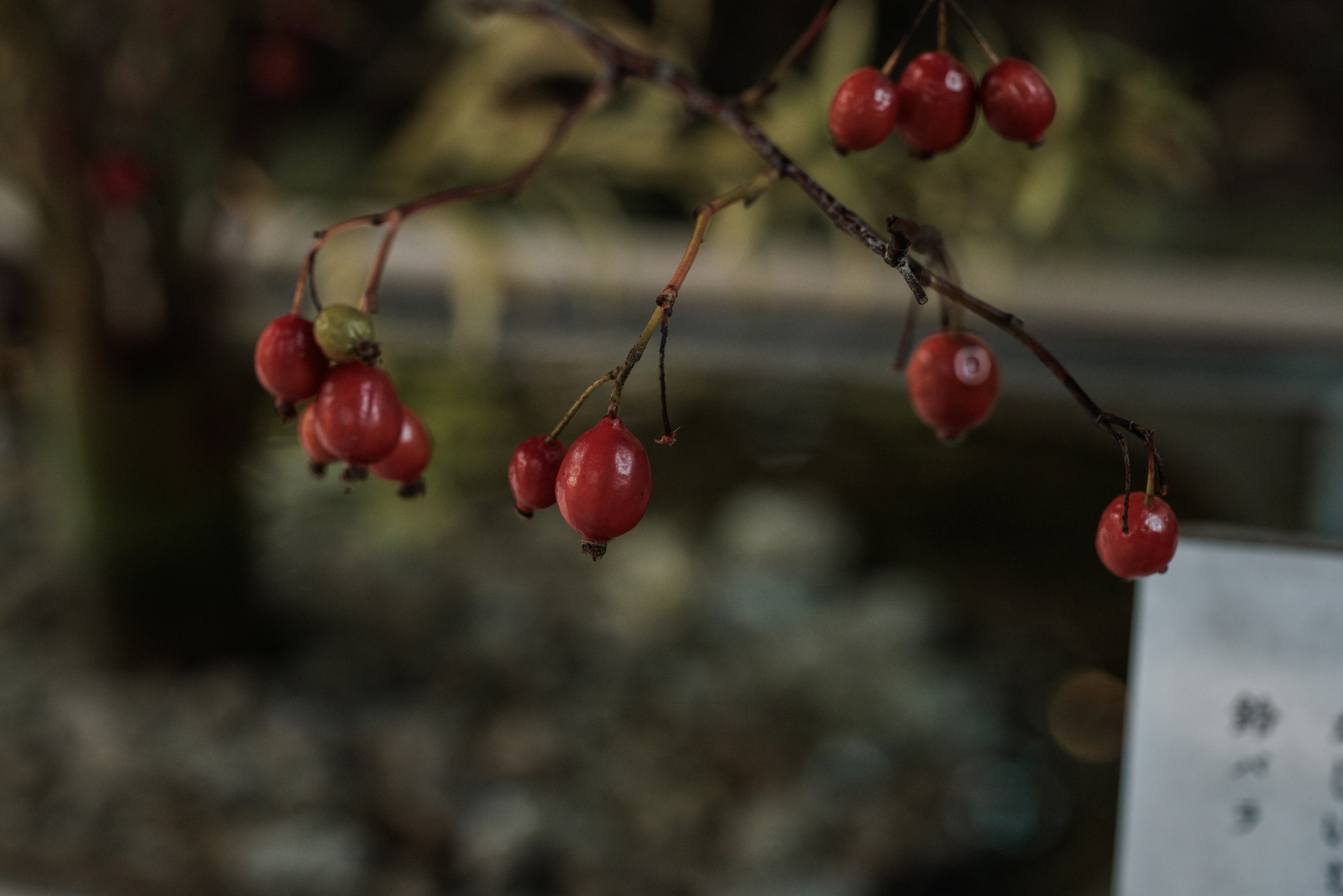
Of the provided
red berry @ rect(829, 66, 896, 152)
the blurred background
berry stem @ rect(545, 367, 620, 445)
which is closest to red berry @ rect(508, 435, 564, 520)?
berry stem @ rect(545, 367, 620, 445)

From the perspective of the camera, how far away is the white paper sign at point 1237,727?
361 millimetres

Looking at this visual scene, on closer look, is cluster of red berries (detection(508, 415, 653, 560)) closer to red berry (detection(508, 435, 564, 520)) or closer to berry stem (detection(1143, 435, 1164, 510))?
red berry (detection(508, 435, 564, 520))

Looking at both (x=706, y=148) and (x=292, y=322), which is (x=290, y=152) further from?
(x=292, y=322)

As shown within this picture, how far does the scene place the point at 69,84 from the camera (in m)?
0.73

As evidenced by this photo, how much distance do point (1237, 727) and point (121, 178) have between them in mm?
790

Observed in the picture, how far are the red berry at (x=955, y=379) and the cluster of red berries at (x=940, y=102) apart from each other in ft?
0.21

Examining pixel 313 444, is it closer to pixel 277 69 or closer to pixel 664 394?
pixel 664 394

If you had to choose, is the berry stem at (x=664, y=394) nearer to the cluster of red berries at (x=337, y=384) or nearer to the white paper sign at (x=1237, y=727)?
the cluster of red berries at (x=337, y=384)

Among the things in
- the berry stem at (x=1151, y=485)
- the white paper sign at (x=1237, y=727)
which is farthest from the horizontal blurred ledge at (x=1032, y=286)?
the berry stem at (x=1151, y=485)

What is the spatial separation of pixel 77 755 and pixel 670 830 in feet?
1.65

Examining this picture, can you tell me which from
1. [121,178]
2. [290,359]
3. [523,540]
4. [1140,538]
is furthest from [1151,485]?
[523,540]

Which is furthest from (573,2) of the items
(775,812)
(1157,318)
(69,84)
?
(1157,318)

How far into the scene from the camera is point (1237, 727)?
1.21ft

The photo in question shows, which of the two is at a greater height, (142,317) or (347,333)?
(142,317)
